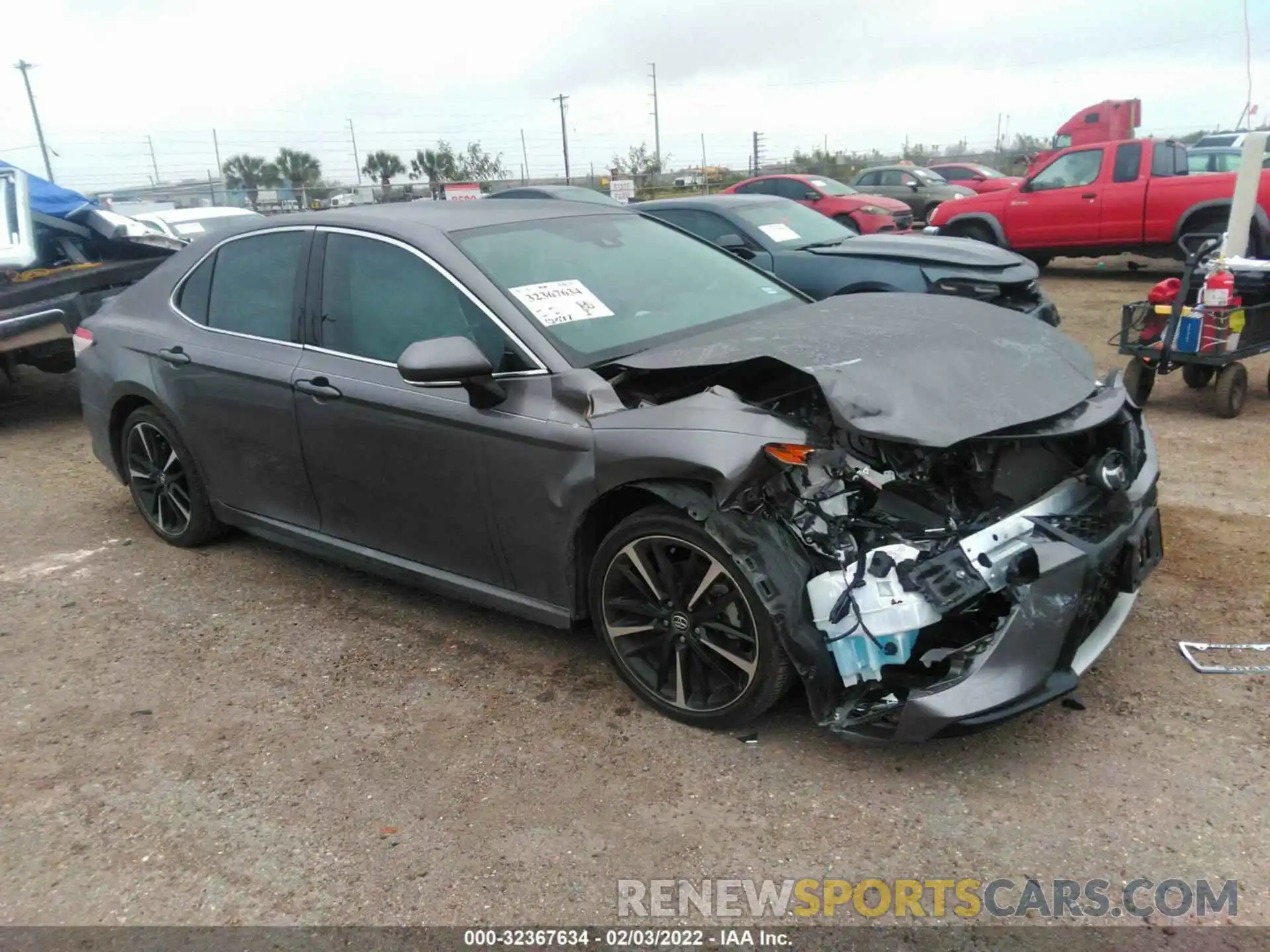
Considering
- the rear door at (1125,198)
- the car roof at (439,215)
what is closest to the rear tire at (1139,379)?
the car roof at (439,215)

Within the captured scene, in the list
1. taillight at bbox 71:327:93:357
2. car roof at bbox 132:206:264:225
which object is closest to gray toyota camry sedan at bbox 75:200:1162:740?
taillight at bbox 71:327:93:357

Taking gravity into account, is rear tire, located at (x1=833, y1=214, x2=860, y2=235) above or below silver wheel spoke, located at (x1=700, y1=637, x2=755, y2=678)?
above

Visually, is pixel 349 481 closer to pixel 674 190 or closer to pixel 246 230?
pixel 246 230

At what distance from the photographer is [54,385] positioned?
32.1 feet

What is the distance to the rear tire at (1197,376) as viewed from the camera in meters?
6.86

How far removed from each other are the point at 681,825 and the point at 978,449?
144cm

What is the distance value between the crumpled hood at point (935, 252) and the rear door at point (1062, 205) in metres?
5.49

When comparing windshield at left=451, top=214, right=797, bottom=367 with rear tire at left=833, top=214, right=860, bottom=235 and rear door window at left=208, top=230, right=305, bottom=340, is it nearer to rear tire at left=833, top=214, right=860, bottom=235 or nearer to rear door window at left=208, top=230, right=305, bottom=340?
rear door window at left=208, top=230, right=305, bottom=340

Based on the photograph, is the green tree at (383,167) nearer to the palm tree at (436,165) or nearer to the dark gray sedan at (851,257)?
the palm tree at (436,165)

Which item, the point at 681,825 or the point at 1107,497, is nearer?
the point at 681,825

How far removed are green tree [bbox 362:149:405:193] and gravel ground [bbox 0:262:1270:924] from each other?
35.9m

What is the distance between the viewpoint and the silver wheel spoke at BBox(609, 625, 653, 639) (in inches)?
125

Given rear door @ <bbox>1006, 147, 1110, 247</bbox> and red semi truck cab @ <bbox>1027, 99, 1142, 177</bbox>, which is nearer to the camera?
rear door @ <bbox>1006, 147, 1110, 247</bbox>

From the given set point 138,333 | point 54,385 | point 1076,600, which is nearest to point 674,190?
point 54,385
